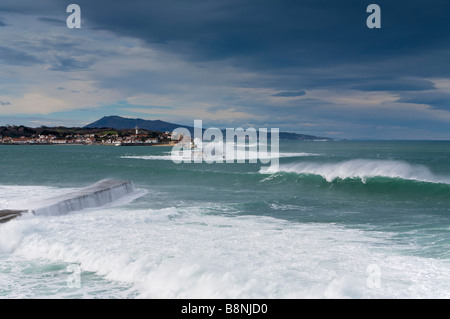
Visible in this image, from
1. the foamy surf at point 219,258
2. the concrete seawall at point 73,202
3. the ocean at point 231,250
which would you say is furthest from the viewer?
the concrete seawall at point 73,202

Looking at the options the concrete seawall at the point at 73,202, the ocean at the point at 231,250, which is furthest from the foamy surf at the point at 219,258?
the concrete seawall at the point at 73,202

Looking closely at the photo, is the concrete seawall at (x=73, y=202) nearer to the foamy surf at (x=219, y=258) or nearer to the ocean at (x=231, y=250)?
the ocean at (x=231, y=250)

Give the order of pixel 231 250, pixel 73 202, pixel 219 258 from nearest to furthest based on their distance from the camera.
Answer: pixel 219 258 → pixel 231 250 → pixel 73 202

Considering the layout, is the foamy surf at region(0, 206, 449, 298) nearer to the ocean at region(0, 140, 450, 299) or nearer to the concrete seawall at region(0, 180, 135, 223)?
the ocean at region(0, 140, 450, 299)

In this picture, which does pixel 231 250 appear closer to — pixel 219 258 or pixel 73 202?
pixel 219 258

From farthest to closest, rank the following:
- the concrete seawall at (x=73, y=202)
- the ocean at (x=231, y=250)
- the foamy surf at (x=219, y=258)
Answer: the concrete seawall at (x=73, y=202)
the ocean at (x=231, y=250)
the foamy surf at (x=219, y=258)

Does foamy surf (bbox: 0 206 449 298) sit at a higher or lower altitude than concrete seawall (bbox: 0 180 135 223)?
lower

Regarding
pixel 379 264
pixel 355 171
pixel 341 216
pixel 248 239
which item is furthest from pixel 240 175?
pixel 379 264

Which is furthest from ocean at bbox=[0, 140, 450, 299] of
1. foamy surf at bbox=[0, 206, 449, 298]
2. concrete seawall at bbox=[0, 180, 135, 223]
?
concrete seawall at bbox=[0, 180, 135, 223]

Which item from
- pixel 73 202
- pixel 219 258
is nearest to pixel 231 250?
pixel 219 258

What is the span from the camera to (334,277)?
7.16m

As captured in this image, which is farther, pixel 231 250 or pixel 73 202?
pixel 73 202

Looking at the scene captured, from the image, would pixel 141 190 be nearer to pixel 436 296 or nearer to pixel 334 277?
pixel 334 277
